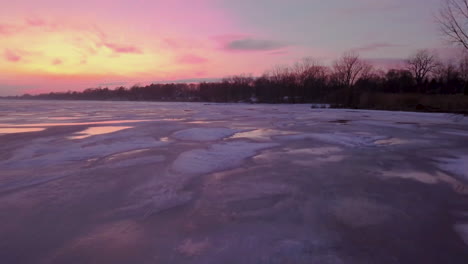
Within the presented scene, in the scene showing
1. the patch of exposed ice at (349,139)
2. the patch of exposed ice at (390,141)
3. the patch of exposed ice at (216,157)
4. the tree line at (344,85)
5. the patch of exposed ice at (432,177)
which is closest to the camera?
the patch of exposed ice at (432,177)

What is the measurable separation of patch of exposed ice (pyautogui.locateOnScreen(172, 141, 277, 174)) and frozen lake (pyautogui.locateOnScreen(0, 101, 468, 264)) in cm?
4

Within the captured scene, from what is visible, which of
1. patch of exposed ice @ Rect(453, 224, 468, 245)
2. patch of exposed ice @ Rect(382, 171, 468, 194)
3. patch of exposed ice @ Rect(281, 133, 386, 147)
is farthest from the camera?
patch of exposed ice @ Rect(281, 133, 386, 147)

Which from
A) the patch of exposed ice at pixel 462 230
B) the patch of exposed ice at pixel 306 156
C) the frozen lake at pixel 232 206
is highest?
the patch of exposed ice at pixel 306 156

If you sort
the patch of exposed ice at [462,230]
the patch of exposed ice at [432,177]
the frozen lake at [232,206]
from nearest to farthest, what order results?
the frozen lake at [232,206], the patch of exposed ice at [462,230], the patch of exposed ice at [432,177]

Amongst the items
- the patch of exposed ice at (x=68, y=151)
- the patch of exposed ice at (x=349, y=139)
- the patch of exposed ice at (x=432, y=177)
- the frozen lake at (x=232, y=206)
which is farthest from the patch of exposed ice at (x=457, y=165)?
the patch of exposed ice at (x=68, y=151)

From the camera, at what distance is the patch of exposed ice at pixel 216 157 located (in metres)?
4.72

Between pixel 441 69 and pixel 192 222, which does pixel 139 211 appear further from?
pixel 441 69

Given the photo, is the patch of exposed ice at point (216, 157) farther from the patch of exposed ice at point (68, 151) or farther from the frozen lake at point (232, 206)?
the patch of exposed ice at point (68, 151)

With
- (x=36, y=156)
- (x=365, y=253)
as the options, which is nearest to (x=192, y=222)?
(x=365, y=253)

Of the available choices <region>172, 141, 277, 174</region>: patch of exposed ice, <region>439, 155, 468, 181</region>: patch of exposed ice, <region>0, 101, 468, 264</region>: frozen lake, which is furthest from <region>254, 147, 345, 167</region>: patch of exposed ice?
<region>439, 155, 468, 181</region>: patch of exposed ice

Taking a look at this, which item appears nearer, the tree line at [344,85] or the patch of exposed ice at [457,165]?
the patch of exposed ice at [457,165]

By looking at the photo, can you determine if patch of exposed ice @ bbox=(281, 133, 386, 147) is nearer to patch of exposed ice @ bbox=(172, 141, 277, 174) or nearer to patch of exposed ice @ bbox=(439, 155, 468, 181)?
patch of exposed ice @ bbox=(172, 141, 277, 174)

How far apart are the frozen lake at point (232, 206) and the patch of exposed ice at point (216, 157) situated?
0.12 ft

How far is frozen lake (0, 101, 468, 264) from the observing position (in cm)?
225
